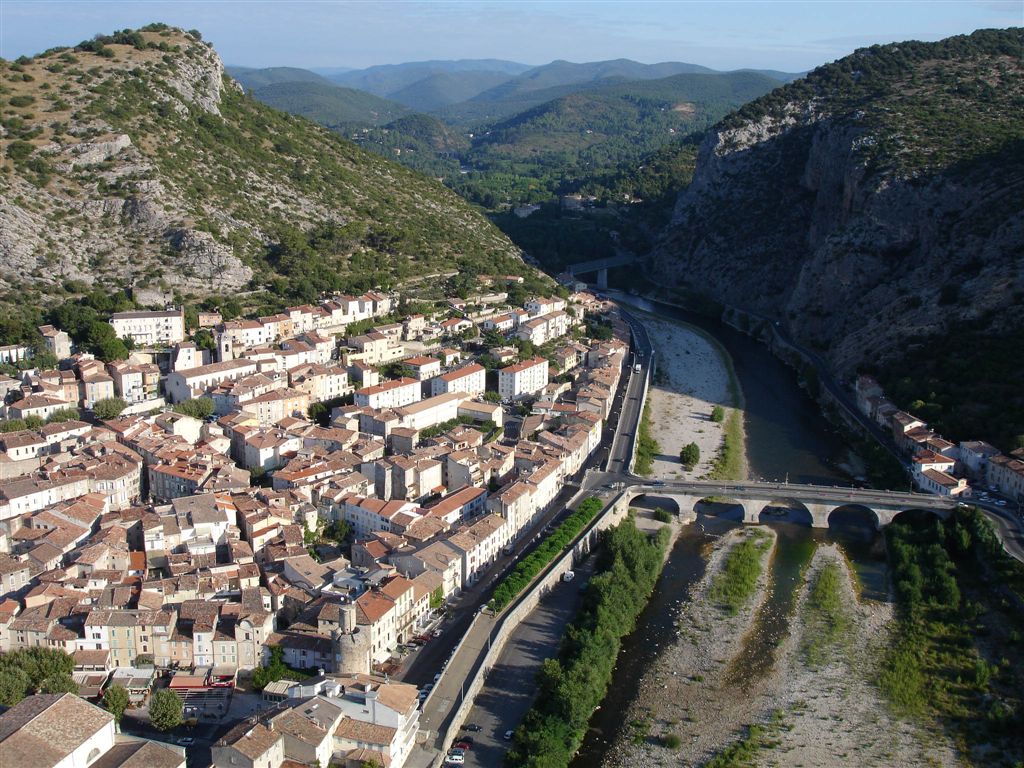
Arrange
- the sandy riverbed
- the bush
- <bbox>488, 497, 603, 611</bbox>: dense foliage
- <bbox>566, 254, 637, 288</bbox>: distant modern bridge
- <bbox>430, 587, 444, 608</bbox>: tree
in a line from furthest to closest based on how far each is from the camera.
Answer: <bbox>566, 254, 637, 288</bbox>: distant modern bridge → the sandy riverbed → the bush → <bbox>488, 497, 603, 611</bbox>: dense foliage → <bbox>430, 587, 444, 608</bbox>: tree

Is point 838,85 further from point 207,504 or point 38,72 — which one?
point 207,504

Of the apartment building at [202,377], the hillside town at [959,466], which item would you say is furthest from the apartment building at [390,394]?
the hillside town at [959,466]

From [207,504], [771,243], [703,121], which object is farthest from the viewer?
[703,121]

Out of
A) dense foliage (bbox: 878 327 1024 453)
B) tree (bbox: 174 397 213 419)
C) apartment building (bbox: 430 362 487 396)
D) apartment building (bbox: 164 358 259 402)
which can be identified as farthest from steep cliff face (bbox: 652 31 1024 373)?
tree (bbox: 174 397 213 419)

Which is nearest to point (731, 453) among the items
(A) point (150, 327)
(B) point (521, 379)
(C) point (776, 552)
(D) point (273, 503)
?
(C) point (776, 552)

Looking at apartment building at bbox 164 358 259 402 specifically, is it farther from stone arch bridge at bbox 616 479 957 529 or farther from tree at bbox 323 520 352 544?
stone arch bridge at bbox 616 479 957 529

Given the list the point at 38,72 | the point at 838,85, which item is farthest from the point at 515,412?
the point at 838,85

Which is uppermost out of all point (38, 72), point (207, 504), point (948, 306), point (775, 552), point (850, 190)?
point (38, 72)

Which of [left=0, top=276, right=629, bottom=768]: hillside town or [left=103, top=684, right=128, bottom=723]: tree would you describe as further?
[left=0, top=276, right=629, bottom=768]: hillside town
